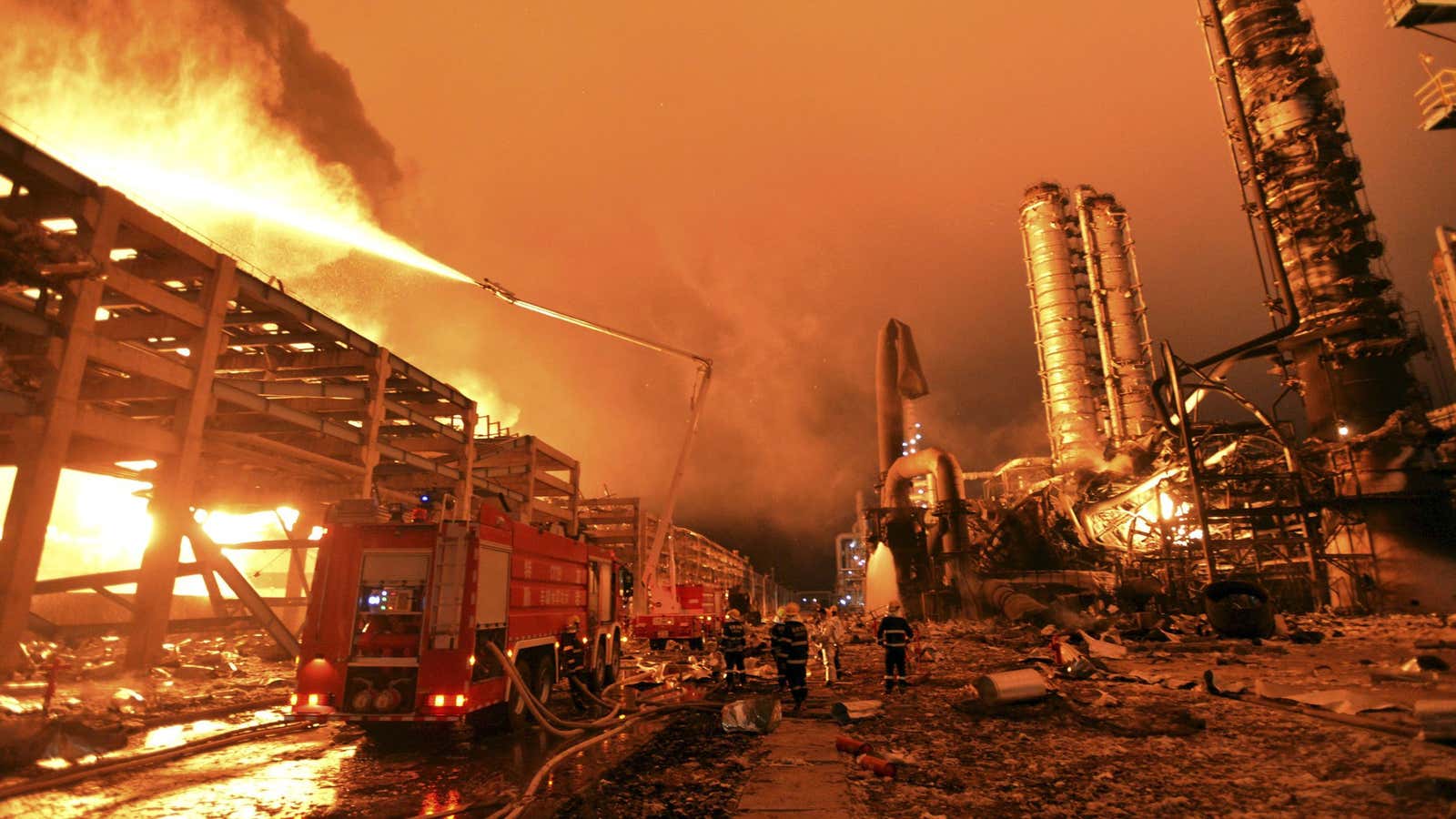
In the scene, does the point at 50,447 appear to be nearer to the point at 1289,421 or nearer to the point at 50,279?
the point at 50,279

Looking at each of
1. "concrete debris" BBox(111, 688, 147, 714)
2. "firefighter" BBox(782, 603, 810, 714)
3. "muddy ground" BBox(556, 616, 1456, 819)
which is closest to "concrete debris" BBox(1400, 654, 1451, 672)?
"muddy ground" BBox(556, 616, 1456, 819)

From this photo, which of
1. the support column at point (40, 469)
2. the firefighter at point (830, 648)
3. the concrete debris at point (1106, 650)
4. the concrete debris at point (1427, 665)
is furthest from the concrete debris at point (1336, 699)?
the support column at point (40, 469)

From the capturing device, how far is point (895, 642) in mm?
12695

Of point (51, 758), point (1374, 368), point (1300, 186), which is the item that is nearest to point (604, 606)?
point (51, 758)

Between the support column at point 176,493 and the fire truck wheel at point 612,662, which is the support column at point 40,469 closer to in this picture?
the support column at point 176,493

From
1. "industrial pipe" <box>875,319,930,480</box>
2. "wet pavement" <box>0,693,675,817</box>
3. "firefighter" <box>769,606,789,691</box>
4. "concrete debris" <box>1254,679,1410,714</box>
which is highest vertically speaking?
"industrial pipe" <box>875,319,930,480</box>

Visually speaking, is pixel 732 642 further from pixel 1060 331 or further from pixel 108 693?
pixel 1060 331

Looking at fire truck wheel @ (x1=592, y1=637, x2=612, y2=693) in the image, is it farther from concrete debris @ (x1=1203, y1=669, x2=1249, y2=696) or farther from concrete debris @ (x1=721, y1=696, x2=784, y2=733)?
concrete debris @ (x1=1203, y1=669, x2=1249, y2=696)

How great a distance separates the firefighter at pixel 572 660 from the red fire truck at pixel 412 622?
1.62 metres

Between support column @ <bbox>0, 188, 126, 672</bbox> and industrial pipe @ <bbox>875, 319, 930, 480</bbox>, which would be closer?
support column @ <bbox>0, 188, 126, 672</bbox>

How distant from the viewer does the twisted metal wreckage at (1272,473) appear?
2728 cm

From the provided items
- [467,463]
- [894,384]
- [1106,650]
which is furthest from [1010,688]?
[894,384]

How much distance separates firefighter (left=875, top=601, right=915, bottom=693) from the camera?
1270 centimetres

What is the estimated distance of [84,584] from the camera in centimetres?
1714
